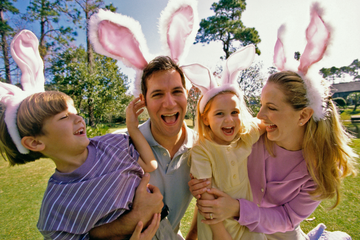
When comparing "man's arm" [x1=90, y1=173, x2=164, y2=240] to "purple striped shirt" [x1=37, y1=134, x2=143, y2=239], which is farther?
"man's arm" [x1=90, y1=173, x2=164, y2=240]

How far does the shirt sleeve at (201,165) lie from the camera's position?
166cm

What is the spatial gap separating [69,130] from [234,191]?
159 cm

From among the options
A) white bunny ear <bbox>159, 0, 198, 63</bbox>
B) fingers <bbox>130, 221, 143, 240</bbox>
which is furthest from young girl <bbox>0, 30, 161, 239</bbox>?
white bunny ear <bbox>159, 0, 198, 63</bbox>

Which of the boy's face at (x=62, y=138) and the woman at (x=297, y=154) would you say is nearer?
the boy's face at (x=62, y=138)

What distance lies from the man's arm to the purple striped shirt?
6 cm

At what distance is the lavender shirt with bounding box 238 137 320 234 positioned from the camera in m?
1.69

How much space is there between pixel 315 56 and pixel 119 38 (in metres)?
1.92

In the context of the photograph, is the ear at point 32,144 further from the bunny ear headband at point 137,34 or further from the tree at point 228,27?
the tree at point 228,27

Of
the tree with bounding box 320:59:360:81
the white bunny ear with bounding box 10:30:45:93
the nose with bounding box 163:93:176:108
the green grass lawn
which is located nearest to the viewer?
the white bunny ear with bounding box 10:30:45:93

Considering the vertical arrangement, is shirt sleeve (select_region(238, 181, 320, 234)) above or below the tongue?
below

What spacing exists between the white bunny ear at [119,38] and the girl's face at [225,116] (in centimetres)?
91

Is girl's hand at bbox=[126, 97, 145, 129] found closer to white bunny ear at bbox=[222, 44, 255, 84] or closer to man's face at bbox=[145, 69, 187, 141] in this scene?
man's face at bbox=[145, 69, 187, 141]

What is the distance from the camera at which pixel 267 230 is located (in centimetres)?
171

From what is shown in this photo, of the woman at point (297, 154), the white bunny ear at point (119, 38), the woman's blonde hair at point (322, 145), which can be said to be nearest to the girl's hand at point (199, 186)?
the woman at point (297, 154)
